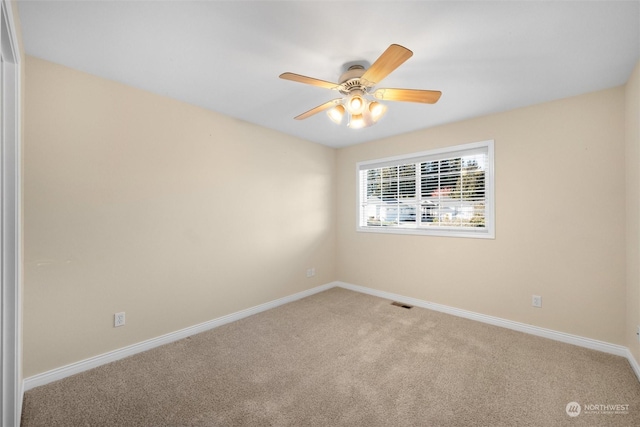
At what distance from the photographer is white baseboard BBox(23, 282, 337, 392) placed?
1.93m

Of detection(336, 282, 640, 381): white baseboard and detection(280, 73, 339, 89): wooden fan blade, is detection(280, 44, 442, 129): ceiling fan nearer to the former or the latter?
detection(280, 73, 339, 89): wooden fan blade

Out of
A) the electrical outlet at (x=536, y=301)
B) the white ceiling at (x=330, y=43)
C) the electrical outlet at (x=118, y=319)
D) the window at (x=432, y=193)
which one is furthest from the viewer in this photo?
the window at (x=432, y=193)

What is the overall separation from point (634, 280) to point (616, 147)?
1.14 m

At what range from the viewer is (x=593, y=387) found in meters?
1.90

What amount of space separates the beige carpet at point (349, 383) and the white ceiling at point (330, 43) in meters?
2.33

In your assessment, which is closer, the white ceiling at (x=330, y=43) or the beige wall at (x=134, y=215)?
the white ceiling at (x=330, y=43)

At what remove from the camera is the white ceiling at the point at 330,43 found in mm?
1464

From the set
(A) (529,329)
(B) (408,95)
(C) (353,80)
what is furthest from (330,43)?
(A) (529,329)

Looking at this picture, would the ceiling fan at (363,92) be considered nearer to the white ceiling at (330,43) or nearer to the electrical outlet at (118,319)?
the white ceiling at (330,43)

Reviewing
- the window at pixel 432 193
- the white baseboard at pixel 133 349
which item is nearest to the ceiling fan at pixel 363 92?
the window at pixel 432 193

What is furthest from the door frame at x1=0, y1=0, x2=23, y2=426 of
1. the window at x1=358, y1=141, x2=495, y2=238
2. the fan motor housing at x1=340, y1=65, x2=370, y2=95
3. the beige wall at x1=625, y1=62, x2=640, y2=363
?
the beige wall at x1=625, y1=62, x2=640, y2=363

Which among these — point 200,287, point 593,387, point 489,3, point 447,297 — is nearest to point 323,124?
point 489,3

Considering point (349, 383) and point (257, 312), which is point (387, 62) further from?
point (257, 312)

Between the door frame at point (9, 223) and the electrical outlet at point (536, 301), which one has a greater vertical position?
the door frame at point (9, 223)
